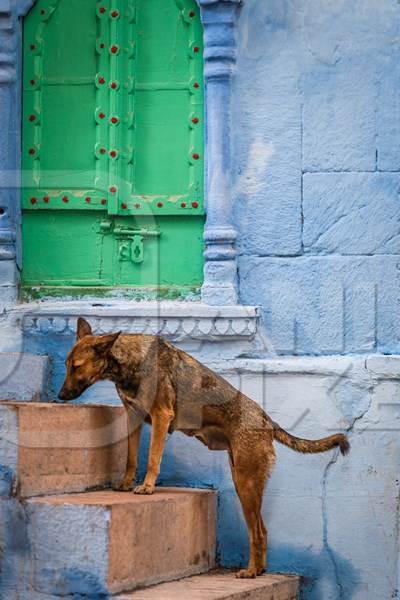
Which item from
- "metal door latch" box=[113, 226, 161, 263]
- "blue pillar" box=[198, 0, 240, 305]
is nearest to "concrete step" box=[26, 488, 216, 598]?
"blue pillar" box=[198, 0, 240, 305]

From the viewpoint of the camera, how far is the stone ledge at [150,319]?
692 centimetres

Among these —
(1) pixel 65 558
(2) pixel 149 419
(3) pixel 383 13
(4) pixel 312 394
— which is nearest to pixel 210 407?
(2) pixel 149 419

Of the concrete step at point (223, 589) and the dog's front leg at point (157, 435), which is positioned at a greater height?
the dog's front leg at point (157, 435)

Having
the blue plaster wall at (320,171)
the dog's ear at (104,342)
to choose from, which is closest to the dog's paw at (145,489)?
the dog's ear at (104,342)

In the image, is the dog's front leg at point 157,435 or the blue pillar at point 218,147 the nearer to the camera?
the dog's front leg at point 157,435

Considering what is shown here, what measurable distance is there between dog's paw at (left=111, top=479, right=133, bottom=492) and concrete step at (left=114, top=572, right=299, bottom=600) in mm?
544

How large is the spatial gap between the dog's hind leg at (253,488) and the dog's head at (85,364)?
0.82 metres

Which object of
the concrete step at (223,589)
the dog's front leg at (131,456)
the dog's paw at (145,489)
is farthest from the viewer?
the dog's front leg at (131,456)

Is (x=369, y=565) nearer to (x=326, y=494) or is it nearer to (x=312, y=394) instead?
(x=326, y=494)

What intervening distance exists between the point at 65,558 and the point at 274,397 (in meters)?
1.83

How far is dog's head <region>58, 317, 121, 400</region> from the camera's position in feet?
20.3

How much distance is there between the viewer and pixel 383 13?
707cm

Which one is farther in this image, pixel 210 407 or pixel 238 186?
pixel 238 186

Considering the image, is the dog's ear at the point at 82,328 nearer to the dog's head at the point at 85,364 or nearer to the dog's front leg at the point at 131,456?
the dog's head at the point at 85,364
